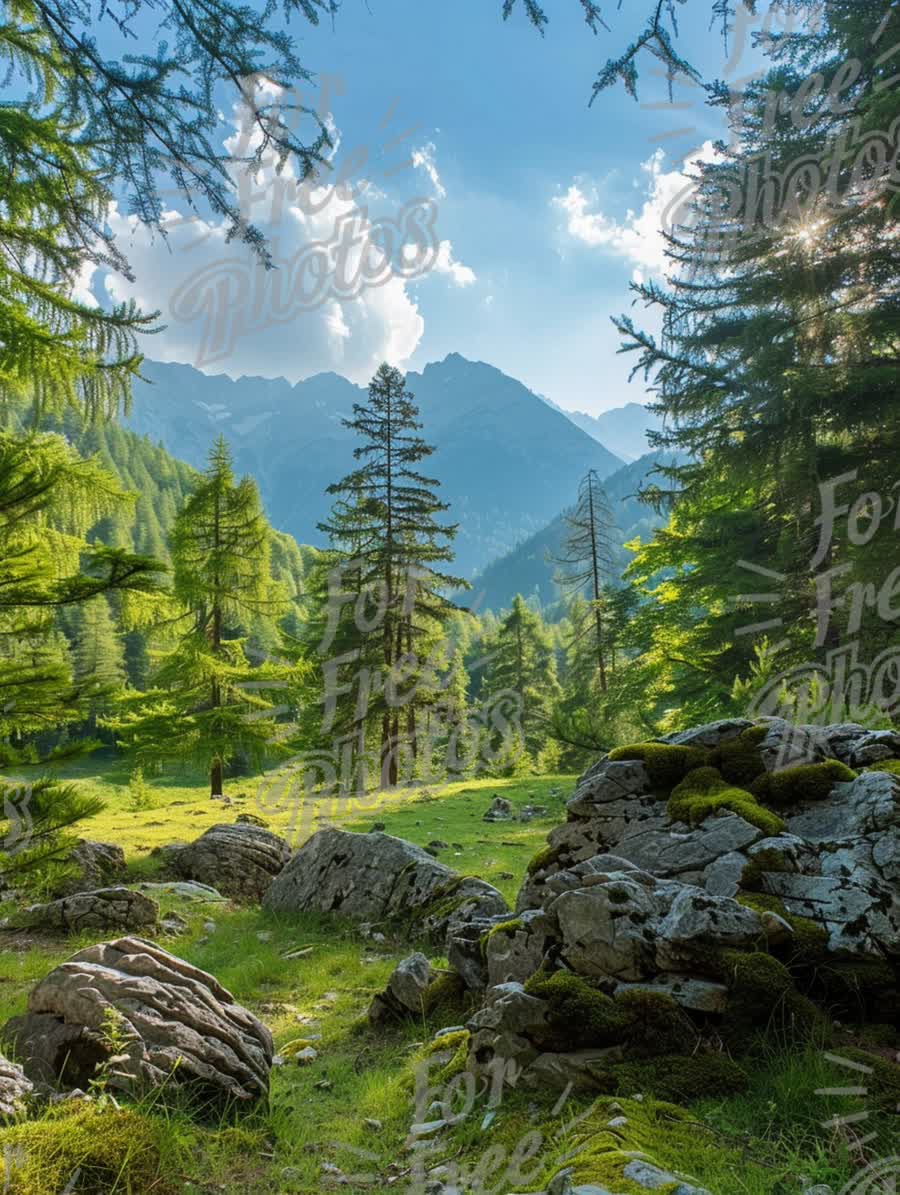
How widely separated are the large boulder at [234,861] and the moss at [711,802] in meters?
8.88

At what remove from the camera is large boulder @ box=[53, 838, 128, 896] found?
1083cm

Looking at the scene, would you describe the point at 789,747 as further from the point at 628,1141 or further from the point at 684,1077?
the point at 628,1141

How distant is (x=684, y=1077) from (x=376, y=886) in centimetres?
729

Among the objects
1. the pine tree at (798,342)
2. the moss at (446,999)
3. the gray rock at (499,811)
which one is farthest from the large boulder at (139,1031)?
the gray rock at (499,811)

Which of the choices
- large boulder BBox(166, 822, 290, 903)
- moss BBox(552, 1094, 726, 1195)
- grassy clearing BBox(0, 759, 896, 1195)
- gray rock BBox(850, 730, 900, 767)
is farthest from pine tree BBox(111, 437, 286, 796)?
moss BBox(552, 1094, 726, 1195)

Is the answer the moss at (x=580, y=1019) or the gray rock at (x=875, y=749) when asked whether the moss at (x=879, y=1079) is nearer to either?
the moss at (x=580, y=1019)

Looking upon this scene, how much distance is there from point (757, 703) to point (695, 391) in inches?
290

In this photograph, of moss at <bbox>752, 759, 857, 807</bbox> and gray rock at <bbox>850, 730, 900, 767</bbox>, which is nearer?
moss at <bbox>752, 759, 857, 807</bbox>

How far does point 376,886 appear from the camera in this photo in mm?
9977

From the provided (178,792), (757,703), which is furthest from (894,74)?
(178,792)

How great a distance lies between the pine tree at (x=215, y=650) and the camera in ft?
61.5

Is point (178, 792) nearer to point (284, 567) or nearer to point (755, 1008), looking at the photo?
point (755, 1008)

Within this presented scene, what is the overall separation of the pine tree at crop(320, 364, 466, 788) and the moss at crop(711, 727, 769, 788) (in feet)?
62.2

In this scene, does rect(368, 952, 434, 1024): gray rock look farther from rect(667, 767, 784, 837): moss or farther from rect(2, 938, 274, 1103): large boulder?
rect(667, 767, 784, 837): moss
